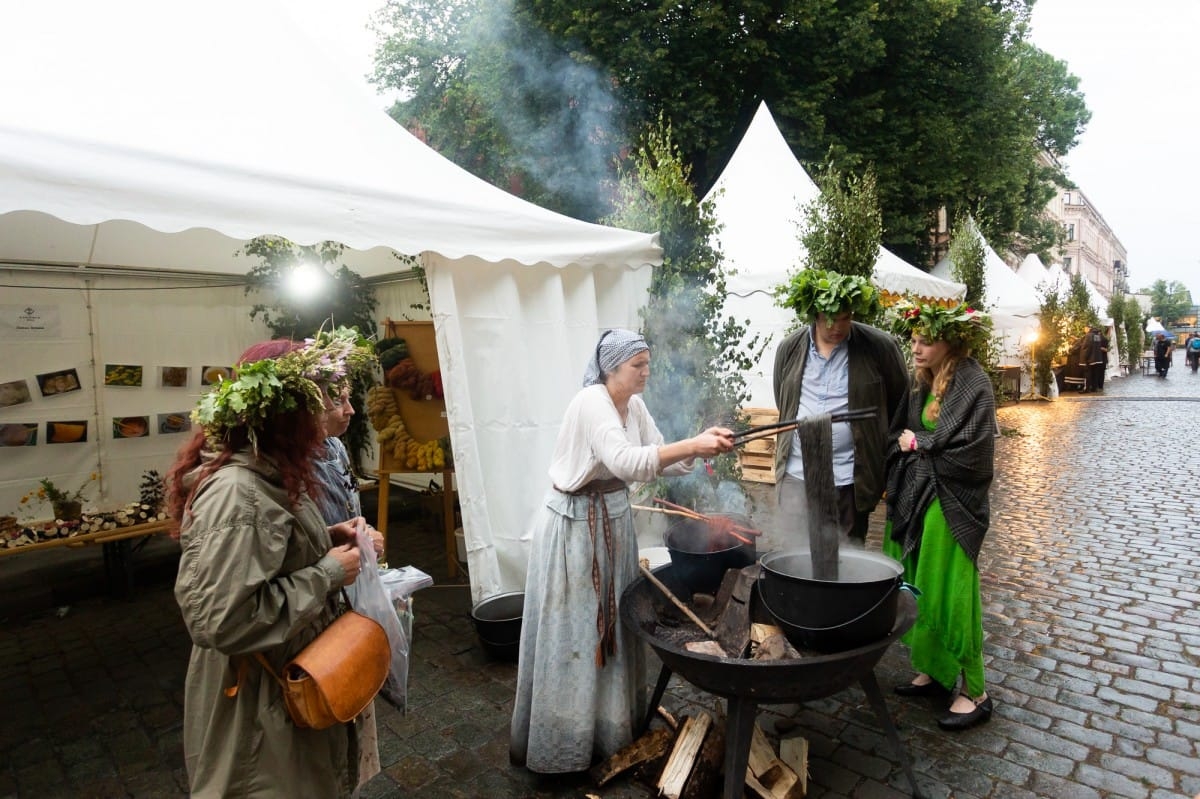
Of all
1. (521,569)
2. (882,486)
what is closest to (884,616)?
(882,486)

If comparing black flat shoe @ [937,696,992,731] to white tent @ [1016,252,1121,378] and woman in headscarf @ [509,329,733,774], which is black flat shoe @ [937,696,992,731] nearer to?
woman in headscarf @ [509,329,733,774]

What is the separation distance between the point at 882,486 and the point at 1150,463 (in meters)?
9.02

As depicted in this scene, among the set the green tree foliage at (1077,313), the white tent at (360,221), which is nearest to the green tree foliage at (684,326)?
the white tent at (360,221)

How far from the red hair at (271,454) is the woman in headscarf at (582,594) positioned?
1132 millimetres

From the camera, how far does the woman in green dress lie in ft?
10.4

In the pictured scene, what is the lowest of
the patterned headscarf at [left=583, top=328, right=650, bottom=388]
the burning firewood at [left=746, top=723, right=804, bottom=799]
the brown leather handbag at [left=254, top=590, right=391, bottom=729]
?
the burning firewood at [left=746, top=723, right=804, bottom=799]

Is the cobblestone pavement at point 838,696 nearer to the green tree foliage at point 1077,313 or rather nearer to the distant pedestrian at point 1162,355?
the green tree foliage at point 1077,313

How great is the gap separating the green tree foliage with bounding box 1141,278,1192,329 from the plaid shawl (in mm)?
122959

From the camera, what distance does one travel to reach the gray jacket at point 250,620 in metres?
1.69

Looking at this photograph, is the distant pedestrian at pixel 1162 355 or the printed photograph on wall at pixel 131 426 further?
the distant pedestrian at pixel 1162 355

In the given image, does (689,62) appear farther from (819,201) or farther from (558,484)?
(558,484)

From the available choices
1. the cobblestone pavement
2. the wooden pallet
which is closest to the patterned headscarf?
the cobblestone pavement

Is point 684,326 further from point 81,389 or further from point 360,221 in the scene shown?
point 81,389

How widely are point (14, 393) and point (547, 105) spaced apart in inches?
438
